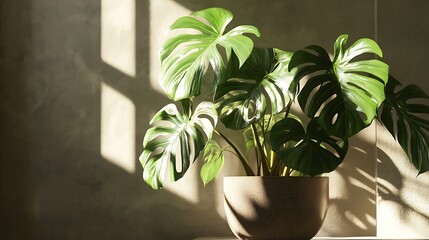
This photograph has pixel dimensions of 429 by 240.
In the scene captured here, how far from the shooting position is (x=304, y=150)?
2393 millimetres

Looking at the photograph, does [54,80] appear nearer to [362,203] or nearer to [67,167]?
[67,167]

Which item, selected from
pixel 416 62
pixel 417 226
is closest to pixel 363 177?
pixel 417 226

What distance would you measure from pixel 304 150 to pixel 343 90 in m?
0.26

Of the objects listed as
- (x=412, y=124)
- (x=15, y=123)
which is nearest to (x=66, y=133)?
(x=15, y=123)

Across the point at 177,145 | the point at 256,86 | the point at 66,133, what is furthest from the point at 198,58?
the point at 66,133

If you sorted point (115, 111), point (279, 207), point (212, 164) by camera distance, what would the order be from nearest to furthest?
point (279, 207), point (212, 164), point (115, 111)

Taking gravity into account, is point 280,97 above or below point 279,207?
above

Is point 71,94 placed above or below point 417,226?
above

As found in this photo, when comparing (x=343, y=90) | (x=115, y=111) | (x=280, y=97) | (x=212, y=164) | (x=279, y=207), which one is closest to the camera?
(x=343, y=90)

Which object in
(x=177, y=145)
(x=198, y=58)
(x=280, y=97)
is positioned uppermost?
(x=198, y=58)

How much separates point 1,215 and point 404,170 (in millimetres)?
1965

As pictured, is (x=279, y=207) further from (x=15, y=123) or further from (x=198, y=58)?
(x=15, y=123)

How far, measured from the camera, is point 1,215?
10.7 feet

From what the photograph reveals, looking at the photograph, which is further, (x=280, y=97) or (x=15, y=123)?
(x=15, y=123)
